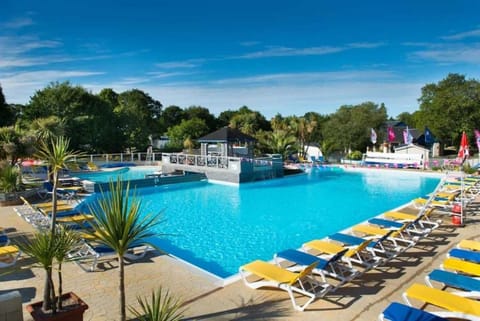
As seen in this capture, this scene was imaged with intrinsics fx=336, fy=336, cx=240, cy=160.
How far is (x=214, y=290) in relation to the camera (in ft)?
18.3

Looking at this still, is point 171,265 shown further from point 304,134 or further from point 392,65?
point 392,65

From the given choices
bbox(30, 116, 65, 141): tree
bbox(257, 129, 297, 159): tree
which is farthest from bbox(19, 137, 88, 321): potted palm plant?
bbox(257, 129, 297, 159): tree

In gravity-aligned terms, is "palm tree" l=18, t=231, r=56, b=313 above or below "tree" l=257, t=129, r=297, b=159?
below

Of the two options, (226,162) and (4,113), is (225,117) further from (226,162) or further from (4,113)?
(226,162)

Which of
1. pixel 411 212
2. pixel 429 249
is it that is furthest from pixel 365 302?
pixel 411 212

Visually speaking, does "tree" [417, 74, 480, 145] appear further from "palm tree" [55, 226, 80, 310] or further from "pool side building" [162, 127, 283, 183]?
"palm tree" [55, 226, 80, 310]

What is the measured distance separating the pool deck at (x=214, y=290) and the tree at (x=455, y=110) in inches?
1412

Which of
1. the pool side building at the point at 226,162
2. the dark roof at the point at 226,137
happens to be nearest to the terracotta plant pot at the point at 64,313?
the pool side building at the point at 226,162

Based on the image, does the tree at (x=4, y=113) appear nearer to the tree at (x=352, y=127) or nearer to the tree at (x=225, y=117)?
the tree at (x=352, y=127)

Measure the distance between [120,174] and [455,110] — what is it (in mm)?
35526

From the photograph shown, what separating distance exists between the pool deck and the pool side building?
45.1 ft

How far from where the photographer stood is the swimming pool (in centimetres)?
2251

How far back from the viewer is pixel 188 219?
12602 mm

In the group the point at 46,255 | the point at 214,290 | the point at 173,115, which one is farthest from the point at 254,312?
the point at 173,115
